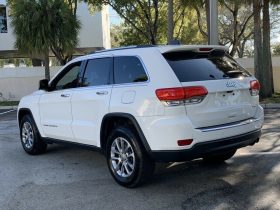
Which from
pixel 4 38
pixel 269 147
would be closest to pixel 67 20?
pixel 4 38

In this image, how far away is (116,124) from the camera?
614 cm

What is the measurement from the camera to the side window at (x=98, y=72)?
252 inches

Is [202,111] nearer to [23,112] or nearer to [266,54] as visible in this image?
[23,112]

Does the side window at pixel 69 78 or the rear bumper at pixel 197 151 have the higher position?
the side window at pixel 69 78

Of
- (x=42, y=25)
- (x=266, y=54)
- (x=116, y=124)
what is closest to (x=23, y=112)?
(x=116, y=124)

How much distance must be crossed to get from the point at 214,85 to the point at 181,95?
0.51 m

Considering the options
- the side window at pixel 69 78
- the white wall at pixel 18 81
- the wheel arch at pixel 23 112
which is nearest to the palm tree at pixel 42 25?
the white wall at pixel 18 81

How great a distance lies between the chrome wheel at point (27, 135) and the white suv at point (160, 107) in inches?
64.4

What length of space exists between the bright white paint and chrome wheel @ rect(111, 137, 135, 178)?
1.24 feet

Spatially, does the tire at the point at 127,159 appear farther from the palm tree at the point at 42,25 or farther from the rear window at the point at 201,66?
the palm tree at the point at 42,25

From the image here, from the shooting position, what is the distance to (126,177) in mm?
5922

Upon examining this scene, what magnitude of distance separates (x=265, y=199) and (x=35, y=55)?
18241 millimetres

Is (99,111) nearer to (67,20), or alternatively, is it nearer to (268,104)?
(268,104)

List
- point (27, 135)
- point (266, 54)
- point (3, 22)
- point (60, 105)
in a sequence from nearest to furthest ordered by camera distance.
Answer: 1. point (60, 105)
2. point (27, 135)
3. point (266, 54)
4. point (3, 22)
